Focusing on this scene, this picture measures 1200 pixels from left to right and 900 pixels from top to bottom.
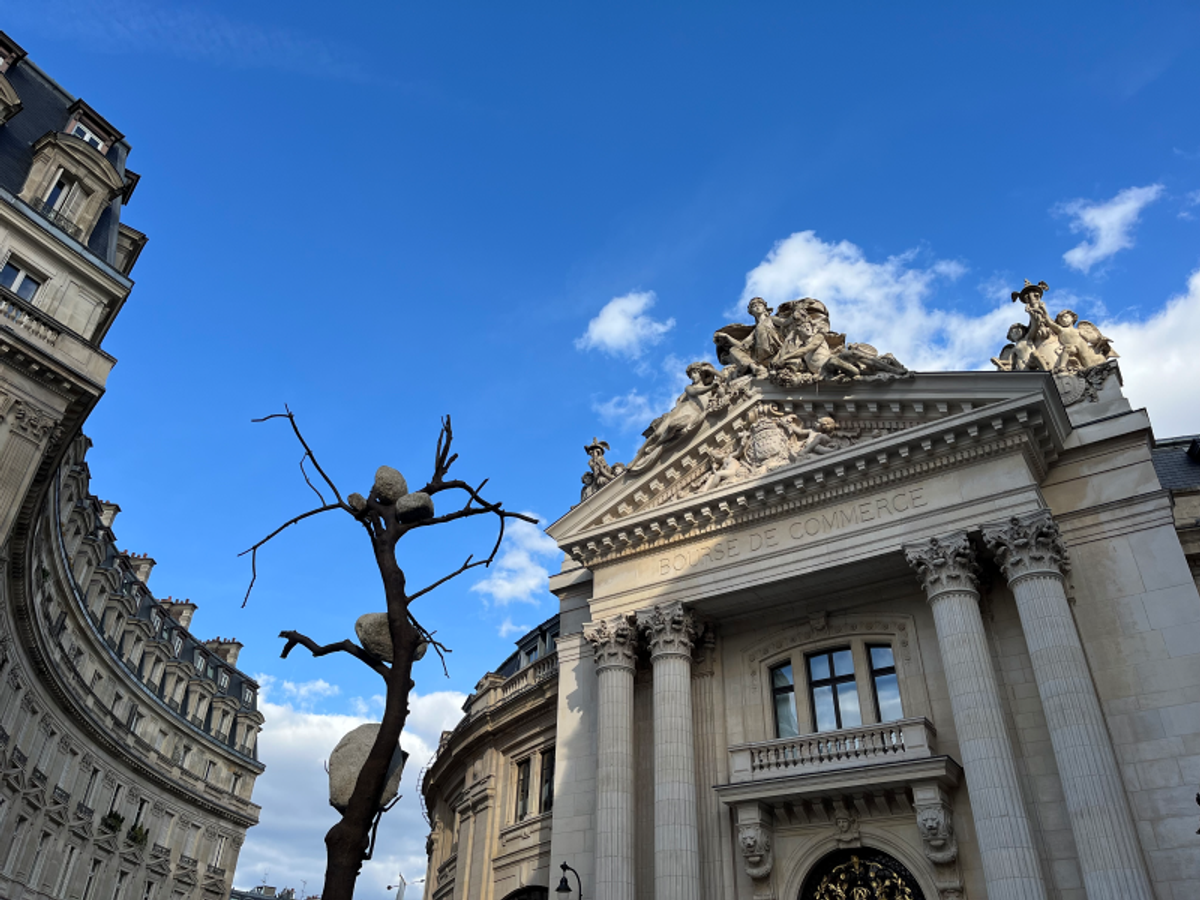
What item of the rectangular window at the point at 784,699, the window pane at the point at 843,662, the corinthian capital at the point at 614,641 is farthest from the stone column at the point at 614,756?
the window pane at the point at 843,662

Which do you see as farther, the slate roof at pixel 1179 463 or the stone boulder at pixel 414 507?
the slate roof at pixel 1179 463

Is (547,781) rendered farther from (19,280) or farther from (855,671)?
(19,280)

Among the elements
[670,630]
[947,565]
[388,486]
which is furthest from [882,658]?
[388,486]

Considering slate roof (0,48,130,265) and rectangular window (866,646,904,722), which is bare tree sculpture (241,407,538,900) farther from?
slate roof (0,48,130,265)

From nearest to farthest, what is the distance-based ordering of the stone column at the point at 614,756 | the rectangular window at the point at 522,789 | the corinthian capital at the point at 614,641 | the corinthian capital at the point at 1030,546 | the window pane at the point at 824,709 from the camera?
the corinthian capital at the point at 1030,546 → the stone column at the point at 614,756 → the window pane at the point at 824,709 → the corinthian capital at the point at 614,641 → the rectangular window at the point at 522,789

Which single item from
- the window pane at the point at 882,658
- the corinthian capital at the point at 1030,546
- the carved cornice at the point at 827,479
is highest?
the carved cornice at the point at 827,479

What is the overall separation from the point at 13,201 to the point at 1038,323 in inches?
1215

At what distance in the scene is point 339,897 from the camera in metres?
6.26

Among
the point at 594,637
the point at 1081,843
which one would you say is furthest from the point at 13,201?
the point at 1081,843

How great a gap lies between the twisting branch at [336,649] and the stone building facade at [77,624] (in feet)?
76.0

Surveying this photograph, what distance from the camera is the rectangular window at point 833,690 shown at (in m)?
22.0

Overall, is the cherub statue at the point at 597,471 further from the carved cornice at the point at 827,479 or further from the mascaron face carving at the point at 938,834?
the mascaron face carving at the point at 938,834

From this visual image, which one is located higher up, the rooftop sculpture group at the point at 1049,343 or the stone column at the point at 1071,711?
the rooftop sculpture group at the point at 1049,343

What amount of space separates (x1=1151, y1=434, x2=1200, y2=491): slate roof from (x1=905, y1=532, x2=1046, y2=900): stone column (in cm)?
961
